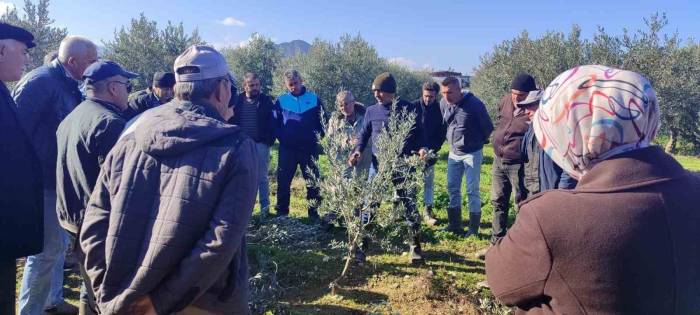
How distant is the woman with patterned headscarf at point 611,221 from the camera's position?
4.51 ft

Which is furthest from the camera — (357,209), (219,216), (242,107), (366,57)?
(366,57)

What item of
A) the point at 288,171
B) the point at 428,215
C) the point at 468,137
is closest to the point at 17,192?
the point at 288,171

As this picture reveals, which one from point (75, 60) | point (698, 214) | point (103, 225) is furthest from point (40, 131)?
point (698, 214)

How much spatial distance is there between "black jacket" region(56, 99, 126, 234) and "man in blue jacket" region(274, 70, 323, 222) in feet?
12.4

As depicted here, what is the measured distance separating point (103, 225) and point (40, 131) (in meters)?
2.13

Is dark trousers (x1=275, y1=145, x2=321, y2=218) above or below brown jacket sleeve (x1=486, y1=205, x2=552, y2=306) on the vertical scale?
below

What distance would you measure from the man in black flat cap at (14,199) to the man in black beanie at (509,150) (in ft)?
14.5

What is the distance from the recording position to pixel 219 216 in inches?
78.7

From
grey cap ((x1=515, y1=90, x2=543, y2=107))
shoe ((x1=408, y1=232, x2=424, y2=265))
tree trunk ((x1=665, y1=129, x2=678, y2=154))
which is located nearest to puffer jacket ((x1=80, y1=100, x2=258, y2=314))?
grey cap ((x1=515, y1=90, x2=543, y2=107))

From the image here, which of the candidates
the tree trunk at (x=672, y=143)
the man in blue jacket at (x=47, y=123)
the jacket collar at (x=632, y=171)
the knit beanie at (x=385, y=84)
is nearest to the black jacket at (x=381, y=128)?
the knit beanie at (x=385, y=84)

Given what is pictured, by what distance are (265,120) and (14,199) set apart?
4687 millimetres

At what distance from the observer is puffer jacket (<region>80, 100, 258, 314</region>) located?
199 centimetres

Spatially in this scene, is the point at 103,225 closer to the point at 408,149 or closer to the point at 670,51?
the point at 408,149

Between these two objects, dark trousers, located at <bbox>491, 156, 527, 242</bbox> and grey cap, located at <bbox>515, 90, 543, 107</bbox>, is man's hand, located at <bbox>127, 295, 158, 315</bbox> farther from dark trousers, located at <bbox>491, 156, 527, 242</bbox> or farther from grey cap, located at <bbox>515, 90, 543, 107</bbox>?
dark trousers, located at <bbox>491, 156, 527, 242</bbox>
